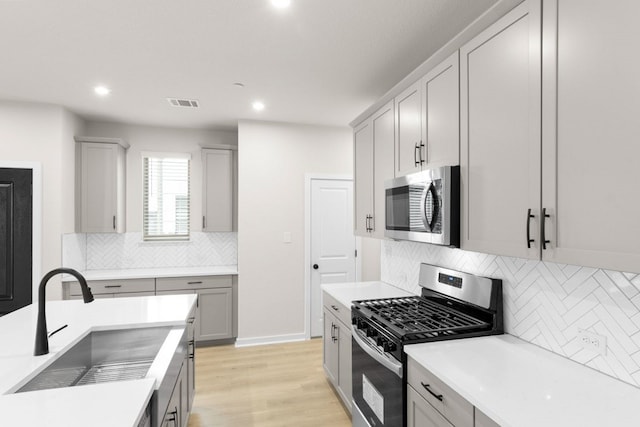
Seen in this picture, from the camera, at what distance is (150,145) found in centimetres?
448

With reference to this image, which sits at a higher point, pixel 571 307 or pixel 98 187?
pixel 98 187

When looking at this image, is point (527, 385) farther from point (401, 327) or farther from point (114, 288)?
point (114, 288)

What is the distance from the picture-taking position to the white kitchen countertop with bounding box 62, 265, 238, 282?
3.80m

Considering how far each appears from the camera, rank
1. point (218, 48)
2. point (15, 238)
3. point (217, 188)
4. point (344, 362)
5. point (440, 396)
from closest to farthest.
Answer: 1. point (440, 396)
2. point (218, 48)
3. point (344, 362)
4. point (15, 238)
5. point (217, 188)

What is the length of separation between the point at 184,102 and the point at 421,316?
3066 mm

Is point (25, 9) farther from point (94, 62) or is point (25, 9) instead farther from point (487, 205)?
point (487, 205)

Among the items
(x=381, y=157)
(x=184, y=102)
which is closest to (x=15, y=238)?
(x=184, y=102)

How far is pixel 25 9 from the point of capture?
77.3 inches

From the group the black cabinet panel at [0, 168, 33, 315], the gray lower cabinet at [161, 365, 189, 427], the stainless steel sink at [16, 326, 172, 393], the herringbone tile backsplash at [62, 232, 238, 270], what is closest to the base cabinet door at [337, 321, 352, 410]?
the gray lower cabinet at [161, 365, 189, 427]

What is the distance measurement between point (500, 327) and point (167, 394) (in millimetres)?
1741

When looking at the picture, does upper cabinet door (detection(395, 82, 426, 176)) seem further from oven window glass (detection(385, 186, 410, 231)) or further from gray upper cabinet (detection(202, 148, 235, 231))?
gray upper cabinet (detection(202, 148, 235, 231))

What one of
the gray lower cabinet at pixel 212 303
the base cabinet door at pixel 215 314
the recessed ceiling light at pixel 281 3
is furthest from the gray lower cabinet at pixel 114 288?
the recessed ceiling light at pixel 281 3

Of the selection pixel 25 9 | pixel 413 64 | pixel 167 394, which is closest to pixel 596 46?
pixel 413 64

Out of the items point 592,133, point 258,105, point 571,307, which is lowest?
point 571,307
